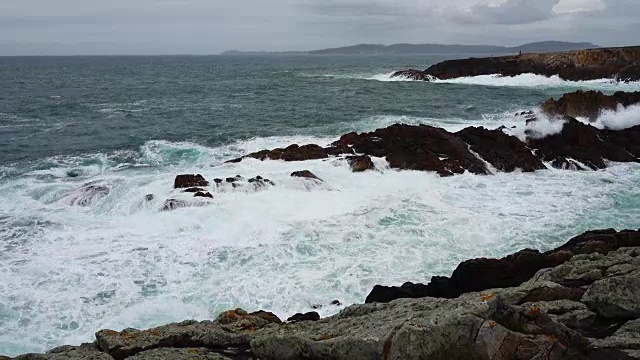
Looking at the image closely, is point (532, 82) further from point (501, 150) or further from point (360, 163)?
point (360, 163)

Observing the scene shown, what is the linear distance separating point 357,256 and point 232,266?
3352mm

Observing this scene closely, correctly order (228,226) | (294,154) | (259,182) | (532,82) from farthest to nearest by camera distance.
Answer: (532,82) → (294,154) → (259,182) → (228,226)

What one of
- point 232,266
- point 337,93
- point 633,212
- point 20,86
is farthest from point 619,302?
point 20,86

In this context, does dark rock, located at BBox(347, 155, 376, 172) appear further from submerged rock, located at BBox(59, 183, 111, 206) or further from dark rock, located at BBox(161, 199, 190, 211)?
submerged rock, located at BBox(59, 183, 111, 206)

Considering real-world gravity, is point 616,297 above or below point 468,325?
below

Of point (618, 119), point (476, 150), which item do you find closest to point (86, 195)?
point (476, 150)

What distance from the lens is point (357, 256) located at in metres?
14.2

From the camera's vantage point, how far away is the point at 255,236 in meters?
15.8

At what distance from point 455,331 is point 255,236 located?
36.1 ft

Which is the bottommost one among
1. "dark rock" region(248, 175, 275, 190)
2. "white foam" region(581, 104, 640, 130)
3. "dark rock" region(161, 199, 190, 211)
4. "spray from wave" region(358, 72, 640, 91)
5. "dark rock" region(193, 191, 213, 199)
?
"dark rock" region(161, 199, 190, 211)

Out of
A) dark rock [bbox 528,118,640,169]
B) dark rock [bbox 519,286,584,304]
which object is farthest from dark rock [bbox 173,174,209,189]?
dark rock [bbox 528,118,640,169]

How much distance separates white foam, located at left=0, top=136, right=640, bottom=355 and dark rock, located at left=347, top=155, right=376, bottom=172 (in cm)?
43

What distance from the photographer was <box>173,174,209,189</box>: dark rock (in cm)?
1917

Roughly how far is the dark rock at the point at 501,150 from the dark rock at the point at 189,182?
12.3 meters
